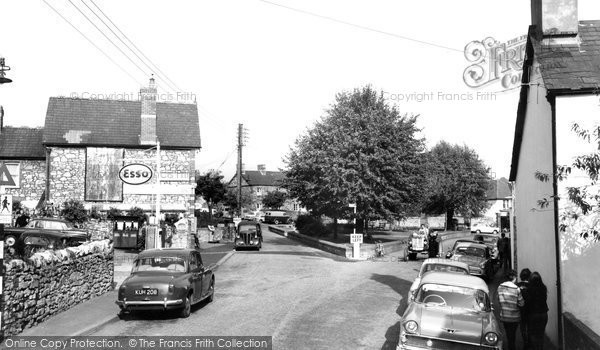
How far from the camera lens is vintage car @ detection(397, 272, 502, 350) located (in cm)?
947

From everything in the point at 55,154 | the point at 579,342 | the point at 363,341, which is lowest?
the point at 363,341

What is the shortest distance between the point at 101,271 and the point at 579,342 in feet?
44.3

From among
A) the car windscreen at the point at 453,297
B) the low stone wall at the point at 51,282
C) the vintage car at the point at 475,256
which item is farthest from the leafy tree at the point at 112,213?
the car windscreen at the point at 453,297

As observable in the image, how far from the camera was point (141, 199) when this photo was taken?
39.6m

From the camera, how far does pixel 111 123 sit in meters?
41.3

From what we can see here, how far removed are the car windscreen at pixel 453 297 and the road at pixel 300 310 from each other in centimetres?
131

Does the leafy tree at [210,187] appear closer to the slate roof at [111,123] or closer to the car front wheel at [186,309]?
the slate roof at [111,123]

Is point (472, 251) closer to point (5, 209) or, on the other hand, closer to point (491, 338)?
point (491, 338)

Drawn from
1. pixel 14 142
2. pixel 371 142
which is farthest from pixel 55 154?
pixel 371 142

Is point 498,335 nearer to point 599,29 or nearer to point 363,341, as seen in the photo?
point 363,341

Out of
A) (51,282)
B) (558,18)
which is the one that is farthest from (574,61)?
(51,282)

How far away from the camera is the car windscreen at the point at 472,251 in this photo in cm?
2195

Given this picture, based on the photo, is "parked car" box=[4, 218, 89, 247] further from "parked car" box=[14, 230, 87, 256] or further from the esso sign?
the esso sign

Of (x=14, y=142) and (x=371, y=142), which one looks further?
A: (x=14, y=142)
